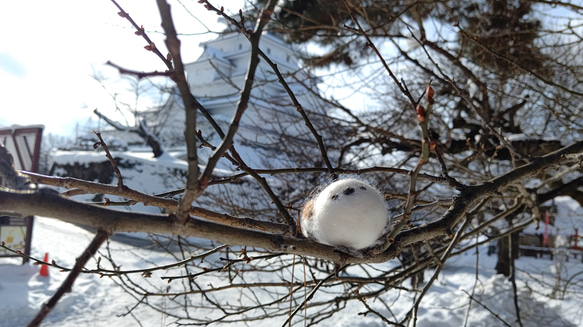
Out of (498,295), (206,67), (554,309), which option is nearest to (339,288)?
(498,295)

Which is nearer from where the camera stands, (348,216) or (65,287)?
(65,287)

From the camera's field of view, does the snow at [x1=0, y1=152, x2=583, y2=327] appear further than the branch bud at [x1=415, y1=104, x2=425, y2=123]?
Yes

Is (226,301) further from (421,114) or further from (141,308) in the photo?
(421,114)

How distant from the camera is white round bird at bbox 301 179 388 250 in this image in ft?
3.29

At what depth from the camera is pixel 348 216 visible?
1024mm

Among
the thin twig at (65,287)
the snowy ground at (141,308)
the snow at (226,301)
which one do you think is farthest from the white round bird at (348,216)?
the snowy ground at (141,308)

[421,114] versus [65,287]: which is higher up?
[421,114]

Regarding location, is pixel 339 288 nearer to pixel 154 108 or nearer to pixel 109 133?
pixel 154 108

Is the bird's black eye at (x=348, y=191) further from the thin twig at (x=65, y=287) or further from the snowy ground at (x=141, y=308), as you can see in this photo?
the snowy ground at (x=141, y=308)

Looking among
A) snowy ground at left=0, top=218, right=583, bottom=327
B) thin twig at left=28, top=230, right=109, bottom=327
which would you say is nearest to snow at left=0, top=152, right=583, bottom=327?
snowy ground at left=0, top=218, right=583, bottom=327

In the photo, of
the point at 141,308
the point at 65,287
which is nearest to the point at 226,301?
the point at 141,308

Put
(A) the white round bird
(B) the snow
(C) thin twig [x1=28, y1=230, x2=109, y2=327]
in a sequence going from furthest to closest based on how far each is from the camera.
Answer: (B) the snow, (A) the white round bird, (C) thin twig [x1=28, y1=230, x2=109, y2=327]

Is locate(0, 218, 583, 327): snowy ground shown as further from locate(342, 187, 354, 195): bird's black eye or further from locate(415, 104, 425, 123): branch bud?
locate(415, 104, 425, 123): branch bud

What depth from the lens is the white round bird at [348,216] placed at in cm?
100
